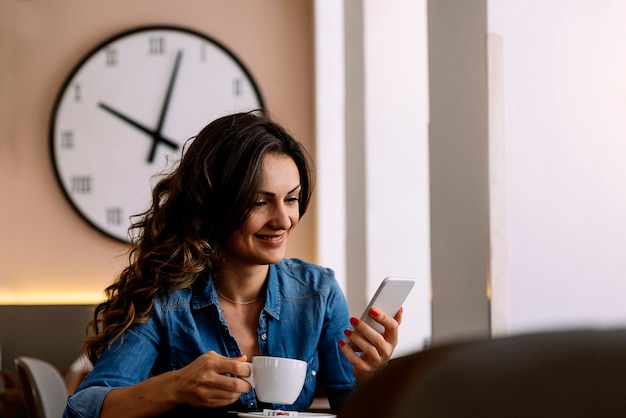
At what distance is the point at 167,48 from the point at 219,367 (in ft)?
13.2

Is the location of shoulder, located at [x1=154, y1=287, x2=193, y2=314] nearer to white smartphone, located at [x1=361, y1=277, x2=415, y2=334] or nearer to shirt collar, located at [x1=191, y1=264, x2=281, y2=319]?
shirt collar, located at [x1=191, y1=264, x2=281, y2=319]

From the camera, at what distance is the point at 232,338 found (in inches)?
64.6

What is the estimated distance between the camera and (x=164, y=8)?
5.16 m

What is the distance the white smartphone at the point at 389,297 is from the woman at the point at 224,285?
0.08 feet

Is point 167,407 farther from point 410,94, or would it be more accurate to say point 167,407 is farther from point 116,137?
point 116,137

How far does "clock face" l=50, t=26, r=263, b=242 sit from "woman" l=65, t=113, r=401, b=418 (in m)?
3.36

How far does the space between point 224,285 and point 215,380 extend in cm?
38

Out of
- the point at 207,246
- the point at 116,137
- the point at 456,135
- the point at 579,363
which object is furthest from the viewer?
the point at 116,137

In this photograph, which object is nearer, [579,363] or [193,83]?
[579,363]

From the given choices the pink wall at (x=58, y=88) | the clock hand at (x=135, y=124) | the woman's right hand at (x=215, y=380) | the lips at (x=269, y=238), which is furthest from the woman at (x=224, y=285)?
the clock hand at (x=135, y=124)

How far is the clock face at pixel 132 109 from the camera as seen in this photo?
199 inches

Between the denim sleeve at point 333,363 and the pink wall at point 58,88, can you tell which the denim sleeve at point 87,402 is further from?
the pink wall at point 58,88

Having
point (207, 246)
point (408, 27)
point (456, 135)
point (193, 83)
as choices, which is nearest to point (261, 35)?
point (193, 83)

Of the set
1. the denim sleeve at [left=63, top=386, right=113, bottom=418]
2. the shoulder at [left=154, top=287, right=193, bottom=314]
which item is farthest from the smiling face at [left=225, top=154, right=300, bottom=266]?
the denim sleeve at [left=63, top=386, right=113, bottom=418]
